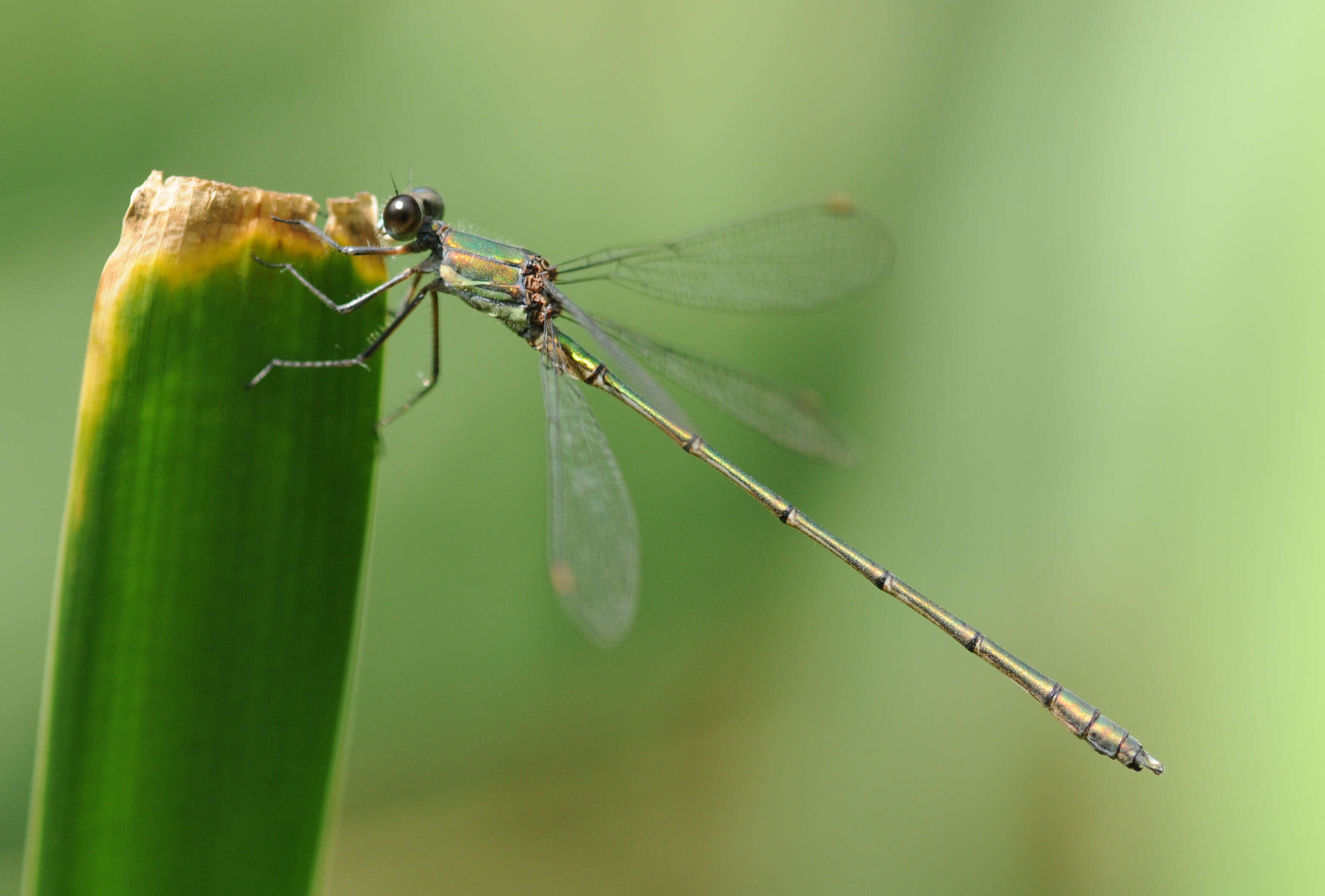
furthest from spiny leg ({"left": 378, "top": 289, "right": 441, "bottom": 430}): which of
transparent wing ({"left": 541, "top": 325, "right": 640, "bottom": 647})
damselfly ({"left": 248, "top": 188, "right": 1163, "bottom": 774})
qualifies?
transparent wing ({"left": 541, "top": 325, "right": 640, "bottom": 647})

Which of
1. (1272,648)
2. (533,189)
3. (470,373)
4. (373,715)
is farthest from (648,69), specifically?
(1272,648)

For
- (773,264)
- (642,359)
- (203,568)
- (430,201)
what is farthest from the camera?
(773,264)

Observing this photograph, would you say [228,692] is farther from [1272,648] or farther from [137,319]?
[1272,648]

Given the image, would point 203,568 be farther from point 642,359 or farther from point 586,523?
point 642,359

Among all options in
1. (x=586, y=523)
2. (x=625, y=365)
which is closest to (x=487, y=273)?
(x=625, y=365)

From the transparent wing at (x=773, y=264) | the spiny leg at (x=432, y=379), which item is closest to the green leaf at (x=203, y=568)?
the spiny leg at (x=432, y=379)

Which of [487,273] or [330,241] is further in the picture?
[487,273]
